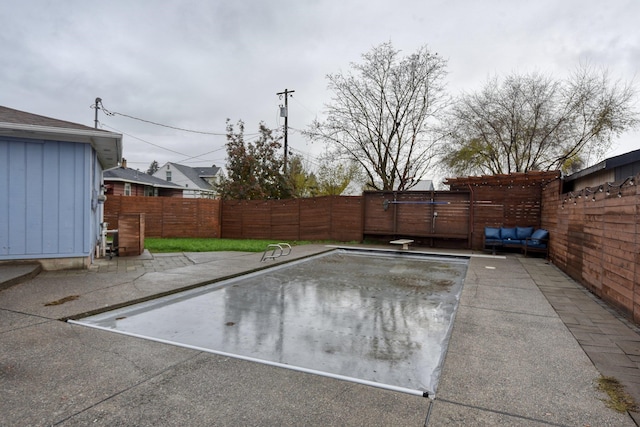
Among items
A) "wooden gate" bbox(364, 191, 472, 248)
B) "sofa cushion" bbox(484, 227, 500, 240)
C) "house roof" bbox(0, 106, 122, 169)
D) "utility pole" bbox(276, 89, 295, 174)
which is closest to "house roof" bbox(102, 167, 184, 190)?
"utility pole" bbox(276, 89, 295, 174)

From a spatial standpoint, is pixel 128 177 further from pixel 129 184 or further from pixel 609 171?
pixel 609 171

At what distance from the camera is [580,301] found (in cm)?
475

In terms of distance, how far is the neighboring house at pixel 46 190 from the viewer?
5832 millimetres

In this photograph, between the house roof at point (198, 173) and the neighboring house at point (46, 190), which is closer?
the neighboring house at point (46, 190)

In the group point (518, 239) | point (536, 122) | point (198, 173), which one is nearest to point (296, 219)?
point (518, 239)

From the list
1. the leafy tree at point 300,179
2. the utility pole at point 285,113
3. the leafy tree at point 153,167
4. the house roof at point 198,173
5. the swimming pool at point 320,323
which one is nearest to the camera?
the swimming pool at point 320,323

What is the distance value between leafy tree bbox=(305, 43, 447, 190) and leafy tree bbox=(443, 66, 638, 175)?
5.39ft

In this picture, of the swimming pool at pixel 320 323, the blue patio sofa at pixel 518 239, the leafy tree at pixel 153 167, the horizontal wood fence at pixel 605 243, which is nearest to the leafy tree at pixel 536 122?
the blue patio sofa at pixel 518 239

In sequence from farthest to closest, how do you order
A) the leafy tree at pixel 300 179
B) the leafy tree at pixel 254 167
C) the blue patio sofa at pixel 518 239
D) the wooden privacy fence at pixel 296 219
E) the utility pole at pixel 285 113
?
the leafy tree at pixel 300 179 → the utility pole at pixel 285 113 → the leafy tree at pixel 254 167 → the wooden privacy fence at pixel 296 219 → the blue patio sofa at pixel 518 239

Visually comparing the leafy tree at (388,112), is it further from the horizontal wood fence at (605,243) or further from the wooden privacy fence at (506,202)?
the horizontal wood fence at (605,243)

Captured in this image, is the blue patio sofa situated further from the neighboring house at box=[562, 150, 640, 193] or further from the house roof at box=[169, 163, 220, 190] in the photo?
the house roof at box=[169, 163, 220, 190]

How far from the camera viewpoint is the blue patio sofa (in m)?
9.23

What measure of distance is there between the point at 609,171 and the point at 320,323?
6.76 meters

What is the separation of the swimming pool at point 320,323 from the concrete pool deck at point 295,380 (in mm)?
196
